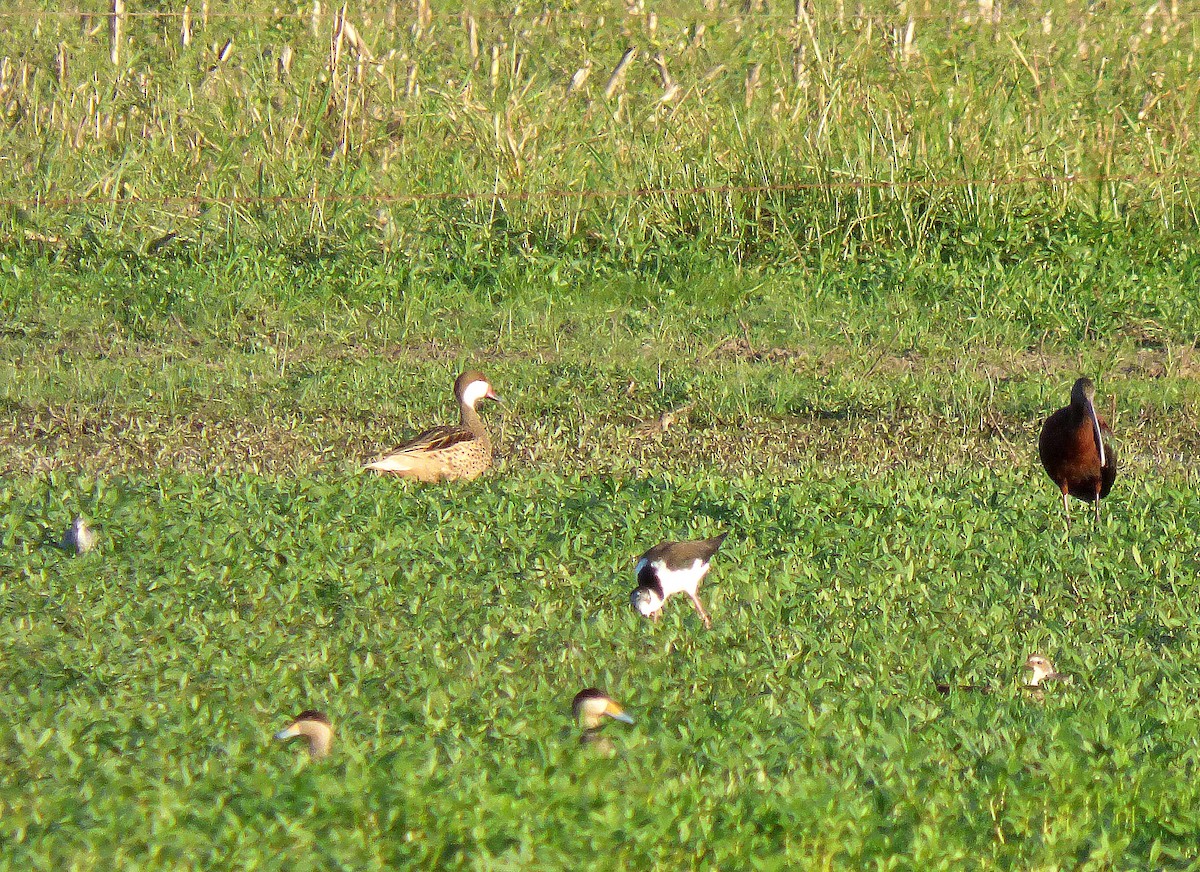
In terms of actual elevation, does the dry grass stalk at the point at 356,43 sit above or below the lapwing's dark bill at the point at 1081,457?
above

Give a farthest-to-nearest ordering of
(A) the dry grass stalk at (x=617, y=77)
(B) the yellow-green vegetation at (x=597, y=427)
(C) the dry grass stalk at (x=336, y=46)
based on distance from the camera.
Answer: (A) the dry grass stalk at (x=617, y=77) < (C) the dry grass stalk at (x=336, y=46) < (B) the yellow-green vegetation at (x=597, y=427)

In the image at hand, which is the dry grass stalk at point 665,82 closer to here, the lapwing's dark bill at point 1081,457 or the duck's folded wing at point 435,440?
the duck's folded wing at point 435,440

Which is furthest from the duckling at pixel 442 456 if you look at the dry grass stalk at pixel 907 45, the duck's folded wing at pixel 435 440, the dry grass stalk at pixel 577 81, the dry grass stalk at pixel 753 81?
the dry grass stalk at pixel 907 45

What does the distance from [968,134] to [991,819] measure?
8.38 metres

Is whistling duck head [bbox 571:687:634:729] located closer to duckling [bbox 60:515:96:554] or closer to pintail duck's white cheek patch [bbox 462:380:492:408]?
duckling [bbox 60:515:96:554]

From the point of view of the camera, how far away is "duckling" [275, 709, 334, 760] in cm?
477

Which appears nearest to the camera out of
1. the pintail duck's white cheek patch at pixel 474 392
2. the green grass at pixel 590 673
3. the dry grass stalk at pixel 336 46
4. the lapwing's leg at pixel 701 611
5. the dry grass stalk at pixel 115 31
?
the green grass at pixel 590 673

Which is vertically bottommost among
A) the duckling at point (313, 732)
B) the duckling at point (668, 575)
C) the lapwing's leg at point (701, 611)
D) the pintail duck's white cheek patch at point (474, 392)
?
the pintail duck's white cheek patch at point (474, 392)

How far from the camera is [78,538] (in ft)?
22.8

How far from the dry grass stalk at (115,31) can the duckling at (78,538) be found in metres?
7.41

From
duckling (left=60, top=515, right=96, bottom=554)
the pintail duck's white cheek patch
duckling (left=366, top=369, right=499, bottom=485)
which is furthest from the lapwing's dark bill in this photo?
duckling (left=60, top=515, right=96, bottom=554)

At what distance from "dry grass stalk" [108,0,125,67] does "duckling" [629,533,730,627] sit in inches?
348

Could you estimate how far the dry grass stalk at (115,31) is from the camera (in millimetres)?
13609

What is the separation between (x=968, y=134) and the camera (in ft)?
39.7
